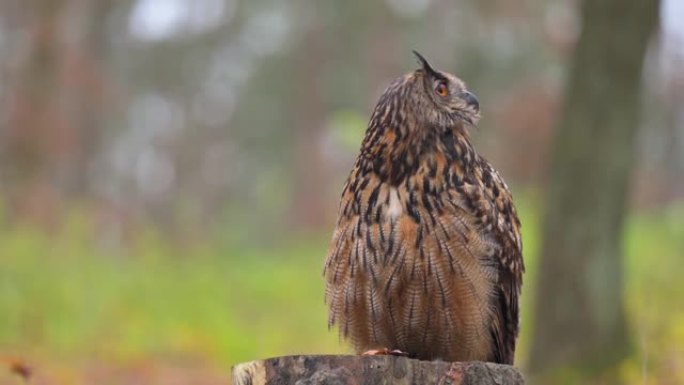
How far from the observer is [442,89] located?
480cm

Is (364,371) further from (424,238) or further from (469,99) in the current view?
(469,99)

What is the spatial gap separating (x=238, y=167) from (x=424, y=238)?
21.0m

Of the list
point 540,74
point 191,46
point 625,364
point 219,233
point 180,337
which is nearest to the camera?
point 625,364

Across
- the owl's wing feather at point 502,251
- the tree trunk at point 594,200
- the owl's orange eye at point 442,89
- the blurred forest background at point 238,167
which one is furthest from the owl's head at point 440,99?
the tree trunk at point 594,200

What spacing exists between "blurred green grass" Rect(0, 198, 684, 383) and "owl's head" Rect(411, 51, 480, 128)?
13.0ft

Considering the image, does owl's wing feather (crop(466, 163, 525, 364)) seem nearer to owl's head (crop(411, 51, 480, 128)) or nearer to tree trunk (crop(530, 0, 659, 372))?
owl's head (crop(411, 51, 480, 128))

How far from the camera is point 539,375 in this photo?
29.1 ft

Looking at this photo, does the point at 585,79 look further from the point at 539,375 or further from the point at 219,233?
the point at 219,233

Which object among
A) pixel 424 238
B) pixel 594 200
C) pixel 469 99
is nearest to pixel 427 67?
pixel 469 99

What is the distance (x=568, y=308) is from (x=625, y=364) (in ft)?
1.95

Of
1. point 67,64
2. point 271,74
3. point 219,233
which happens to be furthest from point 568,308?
point 271,74

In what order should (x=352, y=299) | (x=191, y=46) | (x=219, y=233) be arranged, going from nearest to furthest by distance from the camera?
(x=352, y=299)
(x=219, y=233)
(x=191, y=46)

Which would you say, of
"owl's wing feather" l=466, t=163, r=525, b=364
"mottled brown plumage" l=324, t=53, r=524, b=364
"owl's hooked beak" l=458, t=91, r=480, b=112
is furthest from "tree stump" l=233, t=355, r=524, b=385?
"owl's hooked beak" l=458, t=91, r=480, b=112

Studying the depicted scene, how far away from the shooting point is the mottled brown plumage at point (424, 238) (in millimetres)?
4512
